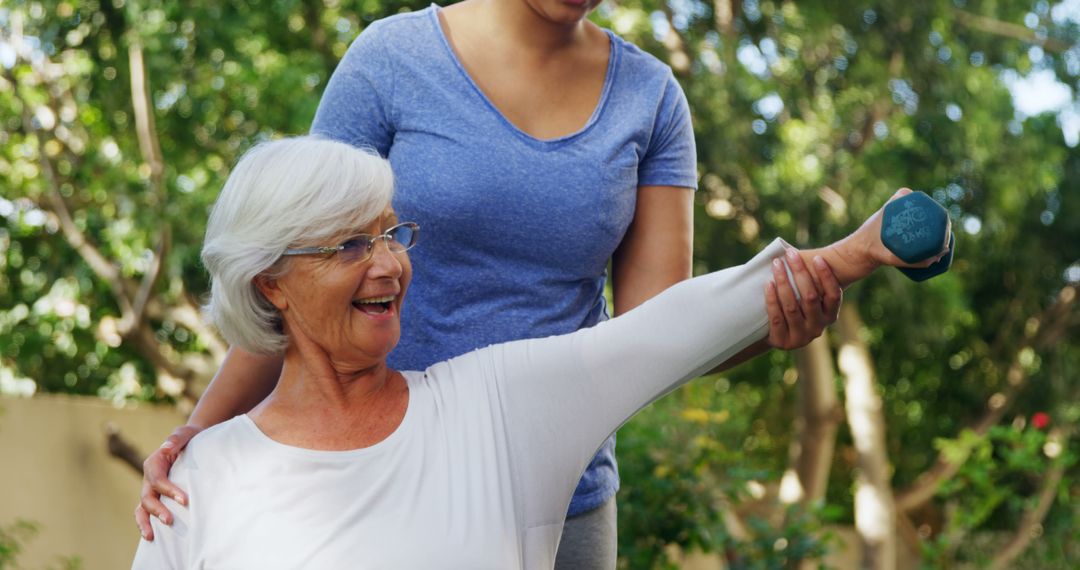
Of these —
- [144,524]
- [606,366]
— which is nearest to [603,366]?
[606,366]

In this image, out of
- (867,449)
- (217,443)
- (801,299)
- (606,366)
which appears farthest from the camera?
(867,449)

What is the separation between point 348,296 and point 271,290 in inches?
5.1

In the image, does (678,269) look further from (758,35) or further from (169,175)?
(758,35)

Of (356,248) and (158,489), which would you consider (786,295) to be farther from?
(158,489)

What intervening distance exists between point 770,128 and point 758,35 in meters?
0.81

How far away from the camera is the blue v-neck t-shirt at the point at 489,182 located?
6.97 ft

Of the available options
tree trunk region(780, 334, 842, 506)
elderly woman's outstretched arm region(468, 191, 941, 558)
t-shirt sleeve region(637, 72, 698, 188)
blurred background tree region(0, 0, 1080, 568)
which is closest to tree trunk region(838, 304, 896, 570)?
blurred background tree region(0, 0, 1080, 568)

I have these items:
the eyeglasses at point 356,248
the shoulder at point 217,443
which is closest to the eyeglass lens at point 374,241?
the eyeglasses at point 356,248

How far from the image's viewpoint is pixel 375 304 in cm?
206

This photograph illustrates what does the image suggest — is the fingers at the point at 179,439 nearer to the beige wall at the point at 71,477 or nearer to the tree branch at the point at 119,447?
the beige wall at the point at 71,477

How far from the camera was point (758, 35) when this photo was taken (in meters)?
11.0

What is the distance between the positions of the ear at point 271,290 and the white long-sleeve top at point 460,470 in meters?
0.19

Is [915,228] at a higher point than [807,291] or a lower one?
higher

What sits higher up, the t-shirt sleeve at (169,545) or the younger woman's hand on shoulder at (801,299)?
the younger woman's hand on shoulder at (801,299)
